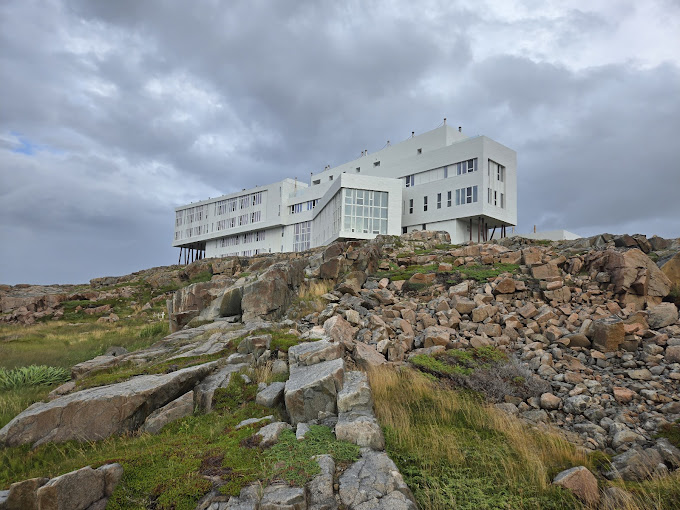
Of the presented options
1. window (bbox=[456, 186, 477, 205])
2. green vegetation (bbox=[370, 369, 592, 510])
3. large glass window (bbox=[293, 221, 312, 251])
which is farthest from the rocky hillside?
large glass window (bbox=[293, 221, 312, 251])

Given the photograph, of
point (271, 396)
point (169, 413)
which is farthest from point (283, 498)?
point (169, 413)

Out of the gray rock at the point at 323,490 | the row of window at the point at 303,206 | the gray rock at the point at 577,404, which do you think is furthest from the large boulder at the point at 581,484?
the row of window at the point at 303,206

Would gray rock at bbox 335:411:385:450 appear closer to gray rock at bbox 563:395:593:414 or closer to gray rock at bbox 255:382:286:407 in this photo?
gray rock at bbox 255:382:286:407

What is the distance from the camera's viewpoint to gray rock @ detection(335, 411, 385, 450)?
5246 mm

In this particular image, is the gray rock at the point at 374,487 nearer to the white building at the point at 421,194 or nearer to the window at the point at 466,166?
the white building at the point at 421,194

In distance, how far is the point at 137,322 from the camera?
2688 cm

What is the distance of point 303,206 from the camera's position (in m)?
56.6

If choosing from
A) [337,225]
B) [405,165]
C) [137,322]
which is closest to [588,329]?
[137,322]

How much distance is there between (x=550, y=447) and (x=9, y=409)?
10750 millimetres

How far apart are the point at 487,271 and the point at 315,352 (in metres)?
9.53

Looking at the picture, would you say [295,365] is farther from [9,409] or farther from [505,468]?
[9,409]

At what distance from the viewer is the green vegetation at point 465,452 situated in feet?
14.9

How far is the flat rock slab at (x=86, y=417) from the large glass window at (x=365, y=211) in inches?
1281

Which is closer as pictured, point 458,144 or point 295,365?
point 295,365
